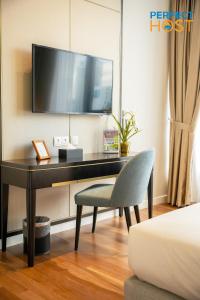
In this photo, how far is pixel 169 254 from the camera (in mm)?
1466

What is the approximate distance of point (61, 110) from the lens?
3.11 meters

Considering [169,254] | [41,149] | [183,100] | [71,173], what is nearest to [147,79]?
[183,100]

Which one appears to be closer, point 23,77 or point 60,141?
point 23,77

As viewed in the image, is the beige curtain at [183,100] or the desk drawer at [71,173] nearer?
the desk drawer at [71,173]

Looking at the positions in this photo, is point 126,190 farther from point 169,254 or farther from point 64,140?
point 169,254

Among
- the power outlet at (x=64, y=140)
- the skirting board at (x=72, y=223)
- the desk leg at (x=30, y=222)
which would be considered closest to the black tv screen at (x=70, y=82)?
the power outlet at (x=64, y=140)

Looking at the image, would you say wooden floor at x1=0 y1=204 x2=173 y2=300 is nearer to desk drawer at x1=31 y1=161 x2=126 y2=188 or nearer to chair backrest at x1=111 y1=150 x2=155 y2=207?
chair backrest at x1=111 y1=150 x2=155 y2=207

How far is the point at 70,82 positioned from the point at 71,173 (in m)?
0.95

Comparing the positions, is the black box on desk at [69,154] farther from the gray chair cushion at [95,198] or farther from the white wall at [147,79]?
the white wall at [147,79]

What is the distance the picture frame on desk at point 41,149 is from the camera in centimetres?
287

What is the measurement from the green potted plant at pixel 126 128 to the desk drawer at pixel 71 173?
0.33m

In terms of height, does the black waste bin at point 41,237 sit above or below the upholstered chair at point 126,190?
below

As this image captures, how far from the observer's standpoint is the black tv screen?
2910 millimetres

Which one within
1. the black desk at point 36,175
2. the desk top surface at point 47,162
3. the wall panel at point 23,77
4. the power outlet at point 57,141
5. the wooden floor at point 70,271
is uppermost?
the wall panel at point 23,77
